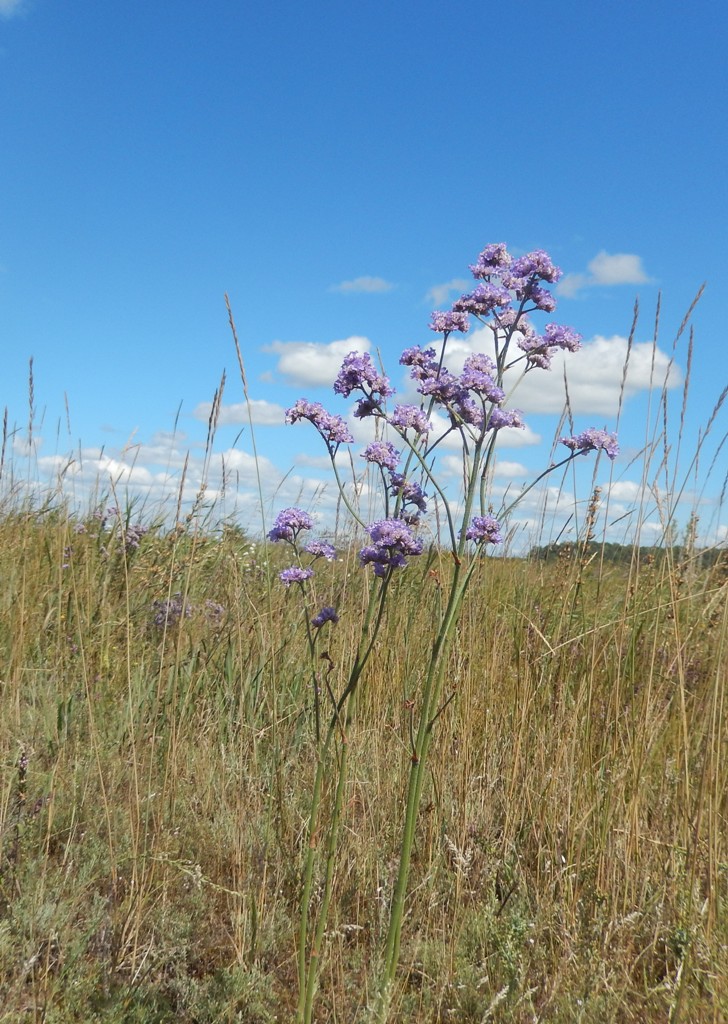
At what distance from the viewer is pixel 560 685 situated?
9.58 ft

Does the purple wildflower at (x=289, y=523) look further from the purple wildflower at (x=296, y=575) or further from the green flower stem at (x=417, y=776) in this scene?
the green flower stem at (x=417, y=776)

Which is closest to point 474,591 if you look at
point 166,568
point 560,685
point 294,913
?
point 560,685

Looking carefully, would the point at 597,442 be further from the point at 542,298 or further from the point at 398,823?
the point at 398,823

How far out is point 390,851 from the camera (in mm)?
2611

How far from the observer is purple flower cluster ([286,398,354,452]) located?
1.99 m

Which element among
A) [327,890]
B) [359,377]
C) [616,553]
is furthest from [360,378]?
[616,553]

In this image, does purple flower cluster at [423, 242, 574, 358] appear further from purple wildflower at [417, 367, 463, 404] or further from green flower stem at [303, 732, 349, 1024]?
green flower stem at [303, 732, 349, 1024]

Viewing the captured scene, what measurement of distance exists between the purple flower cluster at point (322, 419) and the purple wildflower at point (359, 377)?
0.22 feet

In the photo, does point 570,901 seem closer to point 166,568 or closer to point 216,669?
point 216,669

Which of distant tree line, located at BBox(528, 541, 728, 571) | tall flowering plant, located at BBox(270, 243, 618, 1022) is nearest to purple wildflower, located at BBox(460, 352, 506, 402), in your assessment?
tall flowering plant, located at BBox(270, 243, 618, 1022)

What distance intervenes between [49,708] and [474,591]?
1767 mm

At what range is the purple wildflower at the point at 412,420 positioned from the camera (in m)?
1.94

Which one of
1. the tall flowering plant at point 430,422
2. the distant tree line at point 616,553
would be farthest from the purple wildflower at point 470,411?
the distant tree line at point 616,553

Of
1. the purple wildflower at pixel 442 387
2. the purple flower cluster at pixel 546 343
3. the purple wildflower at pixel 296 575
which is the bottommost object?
the purple wildflower at pixel 296 575
